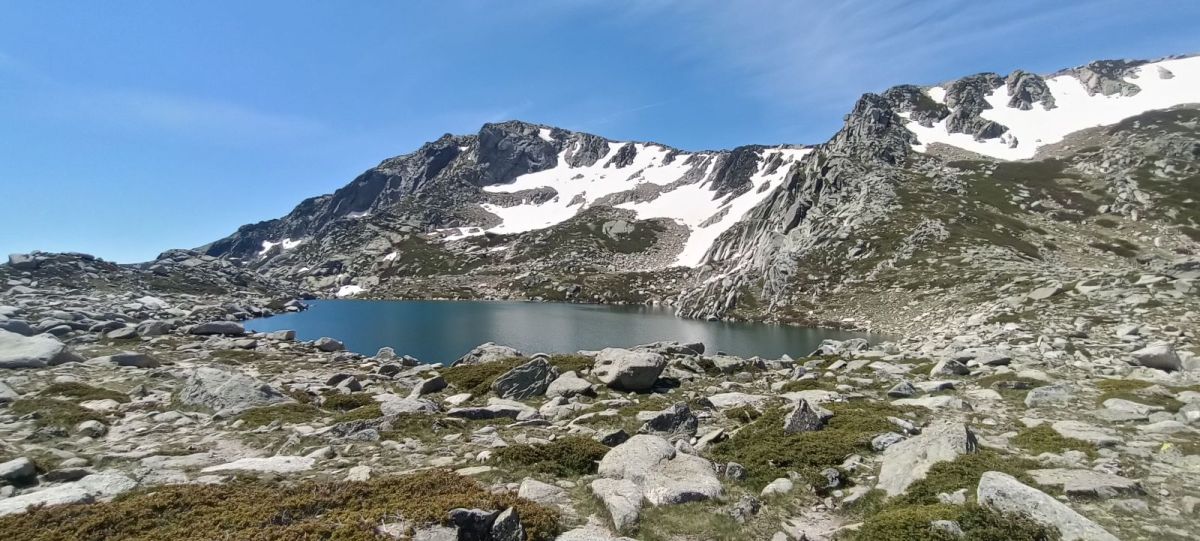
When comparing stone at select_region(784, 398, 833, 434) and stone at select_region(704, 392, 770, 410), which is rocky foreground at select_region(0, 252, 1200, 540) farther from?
stone at select_region(704, 392, 770, 410)

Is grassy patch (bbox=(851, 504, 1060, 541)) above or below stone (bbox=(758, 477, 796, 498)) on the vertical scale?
above

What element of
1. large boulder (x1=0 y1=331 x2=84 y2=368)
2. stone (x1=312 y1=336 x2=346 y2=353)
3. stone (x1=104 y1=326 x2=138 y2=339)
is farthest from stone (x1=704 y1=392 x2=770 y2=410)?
stone (x1=104 y1=326 x2=138 y2=339)

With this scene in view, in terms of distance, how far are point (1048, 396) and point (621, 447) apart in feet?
52.9

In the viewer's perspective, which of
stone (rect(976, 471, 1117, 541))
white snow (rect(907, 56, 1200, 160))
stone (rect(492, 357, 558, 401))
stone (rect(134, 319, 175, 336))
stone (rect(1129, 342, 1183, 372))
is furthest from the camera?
white snow (rect(907, 56, 1200, 160))

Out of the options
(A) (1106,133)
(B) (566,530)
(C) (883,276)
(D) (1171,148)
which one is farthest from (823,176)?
(B) (566,530)

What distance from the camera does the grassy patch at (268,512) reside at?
8.52 m

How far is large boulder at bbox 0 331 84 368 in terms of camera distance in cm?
2391

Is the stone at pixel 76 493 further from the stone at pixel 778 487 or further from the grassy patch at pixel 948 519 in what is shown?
the grassy patch at pixel 948 519

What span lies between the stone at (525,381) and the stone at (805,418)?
11688mm

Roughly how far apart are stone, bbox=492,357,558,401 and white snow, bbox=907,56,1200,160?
557ft

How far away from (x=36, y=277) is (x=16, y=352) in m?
77.3

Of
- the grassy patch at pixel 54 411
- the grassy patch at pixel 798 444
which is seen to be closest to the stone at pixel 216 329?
the grassy patch at pixel 54 411

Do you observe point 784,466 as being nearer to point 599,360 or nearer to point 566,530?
point 566,530

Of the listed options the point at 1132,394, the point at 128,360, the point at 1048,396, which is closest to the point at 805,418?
the point at 1048,396
